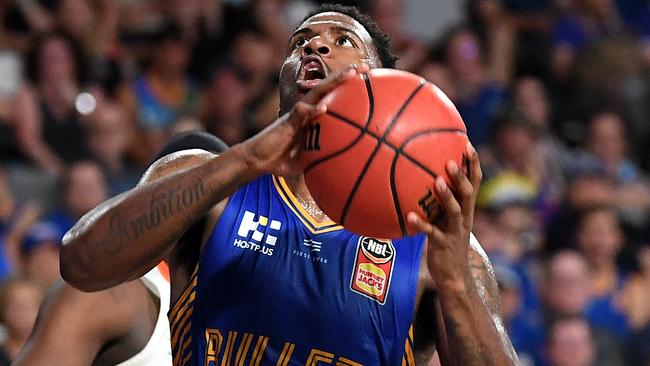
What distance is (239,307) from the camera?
10.3 feet

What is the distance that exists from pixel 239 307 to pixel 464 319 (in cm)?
61

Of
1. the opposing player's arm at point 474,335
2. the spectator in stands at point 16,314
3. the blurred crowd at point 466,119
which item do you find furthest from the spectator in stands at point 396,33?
the opposing player's arm at point 474,335

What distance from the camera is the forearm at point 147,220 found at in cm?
285

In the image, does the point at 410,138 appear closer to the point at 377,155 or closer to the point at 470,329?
the point at 377,155

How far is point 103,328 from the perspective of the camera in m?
3.71

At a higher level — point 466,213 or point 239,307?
point 466,213

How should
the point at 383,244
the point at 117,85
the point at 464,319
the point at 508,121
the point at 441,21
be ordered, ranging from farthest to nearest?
the point at 441,21, the point at 508,121, the point at 117,85, the point at 383,244, the point at 464,319

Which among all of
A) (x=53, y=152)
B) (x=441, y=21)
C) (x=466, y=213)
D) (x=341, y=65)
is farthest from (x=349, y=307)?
(x=441, y=21)

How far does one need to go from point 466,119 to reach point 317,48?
217 inches

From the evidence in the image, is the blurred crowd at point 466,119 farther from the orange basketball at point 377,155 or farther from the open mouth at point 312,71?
the orange basketball at point 377,155

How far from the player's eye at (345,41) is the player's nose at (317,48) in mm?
68

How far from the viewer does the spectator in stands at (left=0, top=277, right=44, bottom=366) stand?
541 centimetres

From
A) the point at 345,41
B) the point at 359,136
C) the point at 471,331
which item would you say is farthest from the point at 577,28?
the point at 359,136

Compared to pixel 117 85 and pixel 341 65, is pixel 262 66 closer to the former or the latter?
pixel 117 85
